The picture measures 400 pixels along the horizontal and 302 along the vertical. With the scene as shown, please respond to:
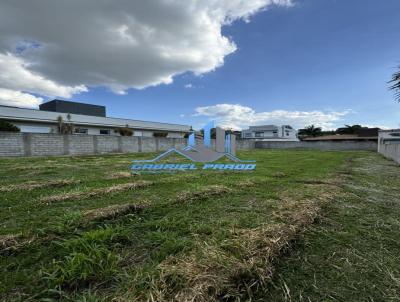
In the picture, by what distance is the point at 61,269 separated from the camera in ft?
4.82

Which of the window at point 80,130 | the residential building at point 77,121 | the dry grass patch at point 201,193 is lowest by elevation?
the dry grass patch at point 201,193

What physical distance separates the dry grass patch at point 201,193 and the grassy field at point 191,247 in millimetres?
64

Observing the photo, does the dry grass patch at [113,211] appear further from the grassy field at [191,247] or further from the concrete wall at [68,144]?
the concrete wall at [68,144]

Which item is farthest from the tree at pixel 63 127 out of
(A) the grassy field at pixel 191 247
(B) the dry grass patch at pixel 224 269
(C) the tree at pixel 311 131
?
(C) the tree at pixel 311 131

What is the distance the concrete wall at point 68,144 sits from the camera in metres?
12.0

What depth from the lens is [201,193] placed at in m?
3.66

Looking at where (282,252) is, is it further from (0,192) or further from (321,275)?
(0,192)

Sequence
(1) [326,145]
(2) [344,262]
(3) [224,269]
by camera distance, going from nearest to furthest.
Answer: (3) [224,269] → (2) [344,262] → (1) [326,145]

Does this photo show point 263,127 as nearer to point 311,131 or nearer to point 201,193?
point 311,131

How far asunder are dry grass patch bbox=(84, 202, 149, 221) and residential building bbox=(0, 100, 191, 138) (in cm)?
2212

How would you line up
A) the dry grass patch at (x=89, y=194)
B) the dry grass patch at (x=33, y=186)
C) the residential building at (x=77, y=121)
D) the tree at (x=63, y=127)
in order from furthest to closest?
the tree at (x=63, y=127), the residential building at (x=77, y=121), the dry grass patch at (x=33, y=186), the dry grass patch at (x=89, y=194)

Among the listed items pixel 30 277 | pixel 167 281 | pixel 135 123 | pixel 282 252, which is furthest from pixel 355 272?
pixel 135 123

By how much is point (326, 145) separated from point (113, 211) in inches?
1132

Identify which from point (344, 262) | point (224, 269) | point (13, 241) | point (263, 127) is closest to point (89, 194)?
point (13, 241)
